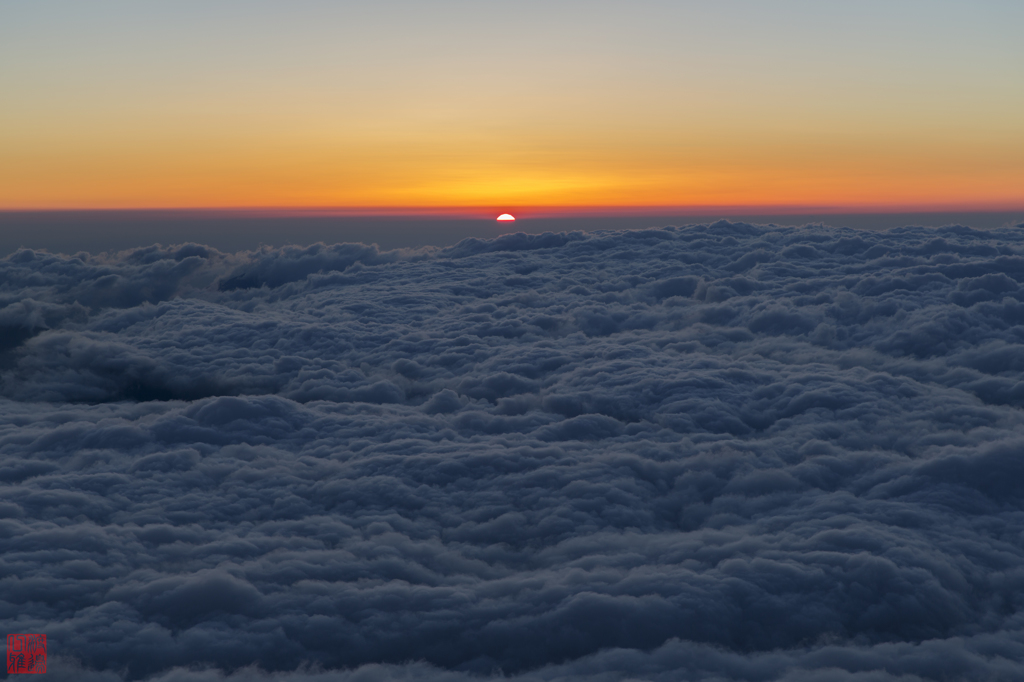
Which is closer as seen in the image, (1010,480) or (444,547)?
(444,547)

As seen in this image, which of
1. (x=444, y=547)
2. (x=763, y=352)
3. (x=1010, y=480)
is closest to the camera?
(x=444, y=547)

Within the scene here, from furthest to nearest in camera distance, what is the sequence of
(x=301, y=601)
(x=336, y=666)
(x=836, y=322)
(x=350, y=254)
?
(x=350, y=254) → (x=836, y=322) → (x=301, y=601) → (x=336, y=666)

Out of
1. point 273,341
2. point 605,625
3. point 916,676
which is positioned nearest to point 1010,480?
point 916,676

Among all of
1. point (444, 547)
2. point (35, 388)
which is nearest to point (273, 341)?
point (35, 388)

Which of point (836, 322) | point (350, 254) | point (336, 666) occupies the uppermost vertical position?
point (350, 254)

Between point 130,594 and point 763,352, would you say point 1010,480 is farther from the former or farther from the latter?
point 130,594

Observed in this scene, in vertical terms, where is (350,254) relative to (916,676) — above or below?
above

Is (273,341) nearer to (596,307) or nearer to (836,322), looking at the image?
(596,307)
